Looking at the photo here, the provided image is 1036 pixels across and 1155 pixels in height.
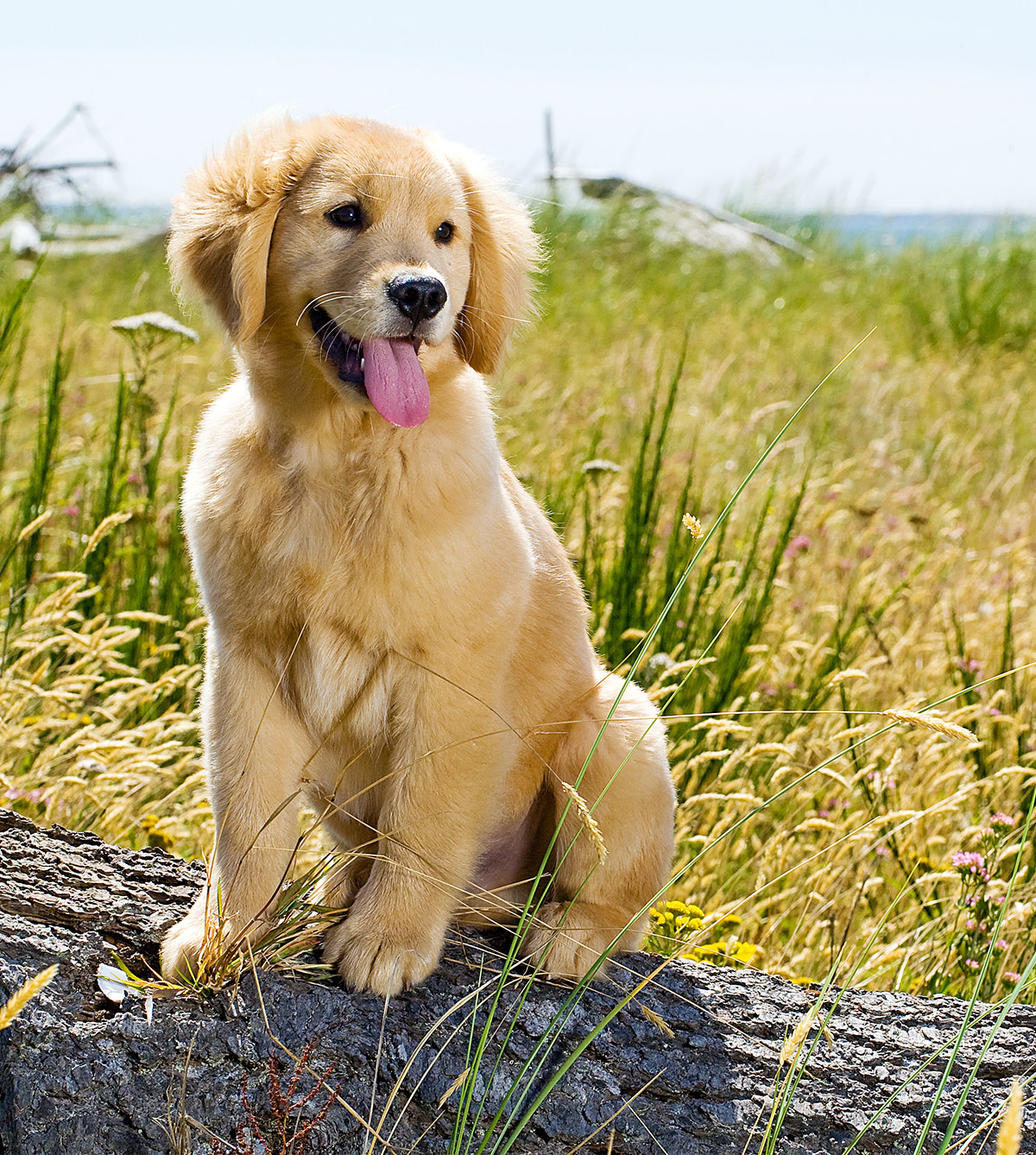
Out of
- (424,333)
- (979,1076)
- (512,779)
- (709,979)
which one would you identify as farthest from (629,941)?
(424,333)

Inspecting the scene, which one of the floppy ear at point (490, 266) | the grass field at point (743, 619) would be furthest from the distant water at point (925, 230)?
the floppy ear at point (490, 266)

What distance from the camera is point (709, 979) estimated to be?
6.86 ft

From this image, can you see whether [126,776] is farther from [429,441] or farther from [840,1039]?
[840,1039]

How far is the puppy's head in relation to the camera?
6.51ft

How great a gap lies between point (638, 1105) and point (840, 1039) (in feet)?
1.28

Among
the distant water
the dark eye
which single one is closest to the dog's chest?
the dark eye

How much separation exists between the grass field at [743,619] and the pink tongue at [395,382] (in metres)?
0.50

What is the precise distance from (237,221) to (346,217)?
0.19 m

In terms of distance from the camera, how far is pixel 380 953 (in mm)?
1933

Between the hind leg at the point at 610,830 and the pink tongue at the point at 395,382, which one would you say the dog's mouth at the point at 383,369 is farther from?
the hind leg at the point at 610,830

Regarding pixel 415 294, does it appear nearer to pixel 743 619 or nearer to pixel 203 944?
Result: pixel 203 944

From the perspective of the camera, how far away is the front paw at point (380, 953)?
1.92 meters

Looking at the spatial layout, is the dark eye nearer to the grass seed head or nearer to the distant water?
the grass seed head

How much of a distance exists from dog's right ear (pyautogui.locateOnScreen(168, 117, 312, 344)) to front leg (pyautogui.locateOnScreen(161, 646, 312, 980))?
614 mm
